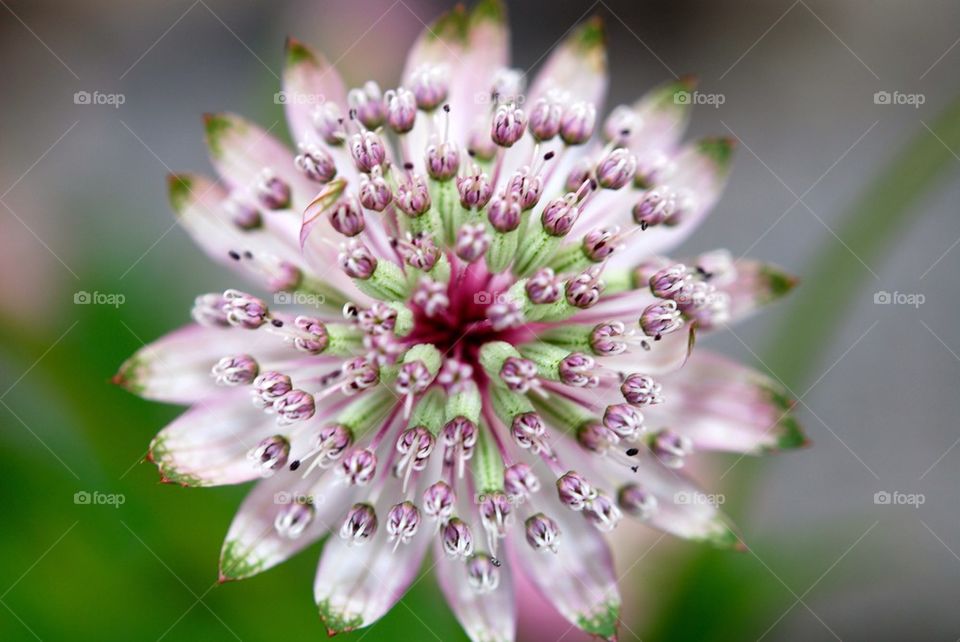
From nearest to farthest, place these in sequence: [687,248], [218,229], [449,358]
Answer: [449,358], [218,229], [687,248]

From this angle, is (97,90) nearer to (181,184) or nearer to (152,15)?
(152,15)

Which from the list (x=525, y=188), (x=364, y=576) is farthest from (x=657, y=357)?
(x=364, y=576)

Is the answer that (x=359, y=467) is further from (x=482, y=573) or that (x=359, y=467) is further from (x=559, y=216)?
(x=559, y=216)

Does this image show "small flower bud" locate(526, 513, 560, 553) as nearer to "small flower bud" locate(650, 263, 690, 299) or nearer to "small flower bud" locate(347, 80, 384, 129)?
"small flower bud" locate(650, 263, 690, 299)

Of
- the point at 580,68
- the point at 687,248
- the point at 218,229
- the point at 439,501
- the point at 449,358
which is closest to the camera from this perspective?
the point at 439,501

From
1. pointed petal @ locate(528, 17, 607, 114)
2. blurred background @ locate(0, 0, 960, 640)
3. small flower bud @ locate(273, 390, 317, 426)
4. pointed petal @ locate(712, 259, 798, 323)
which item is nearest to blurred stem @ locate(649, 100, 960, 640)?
blurred background @ locate(0, 0, 960, 640)

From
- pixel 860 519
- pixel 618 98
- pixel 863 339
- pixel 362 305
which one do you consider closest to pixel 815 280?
pixel 860 519
